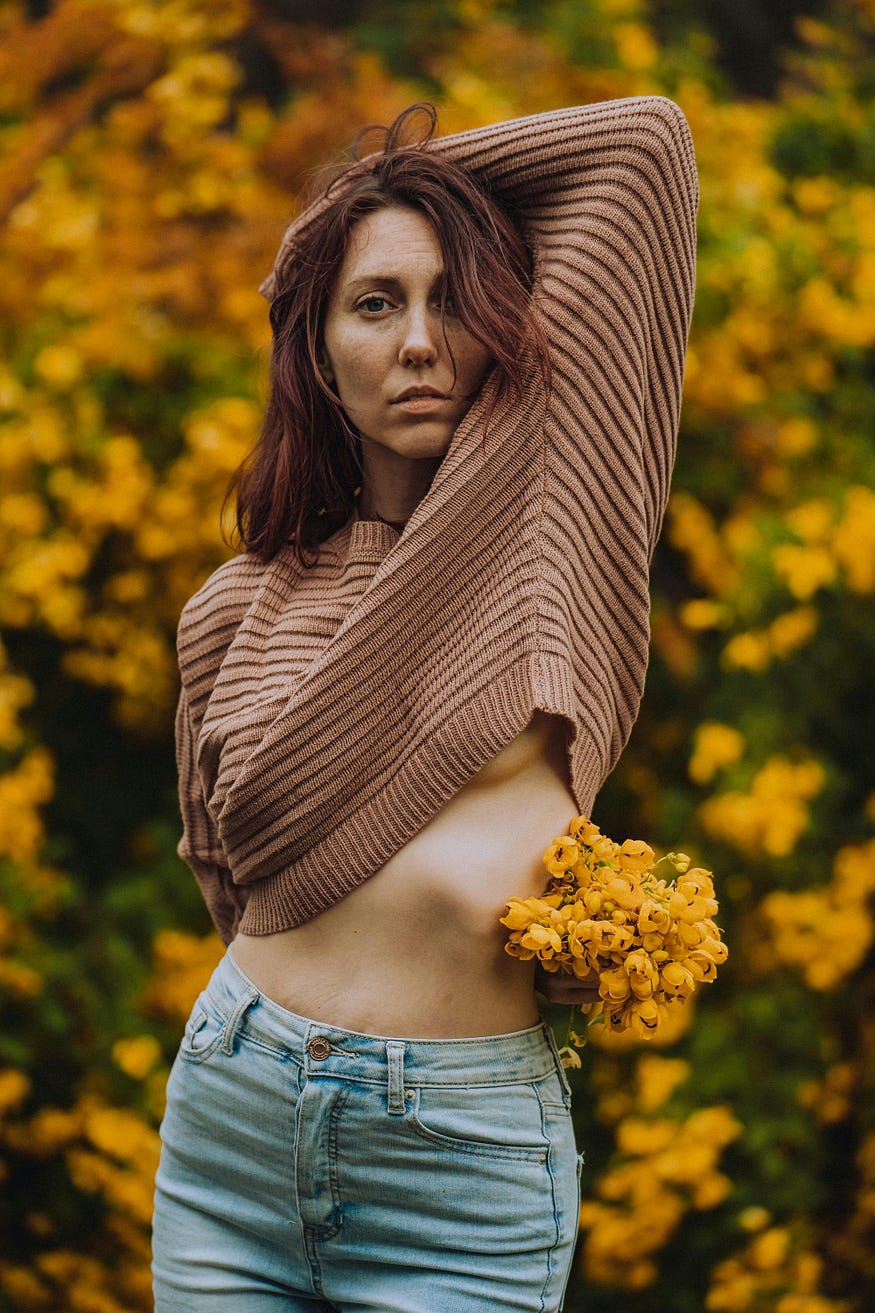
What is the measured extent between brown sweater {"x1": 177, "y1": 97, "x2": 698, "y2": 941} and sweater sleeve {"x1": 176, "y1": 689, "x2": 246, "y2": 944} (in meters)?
0.21

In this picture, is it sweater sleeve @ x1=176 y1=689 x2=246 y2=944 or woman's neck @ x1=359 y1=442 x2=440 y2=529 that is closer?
woman's neck @ x1=359 y1=442 x2=440 y2=529

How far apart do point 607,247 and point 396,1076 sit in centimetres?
97

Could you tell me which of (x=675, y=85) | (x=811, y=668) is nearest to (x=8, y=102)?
(x=675, y=85)

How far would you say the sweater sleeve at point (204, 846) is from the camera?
79.6 inches

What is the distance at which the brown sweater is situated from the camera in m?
1.66

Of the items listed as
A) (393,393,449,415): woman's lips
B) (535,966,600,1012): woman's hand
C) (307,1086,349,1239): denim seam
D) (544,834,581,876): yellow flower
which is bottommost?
(307,1086,349,1239): denim seam

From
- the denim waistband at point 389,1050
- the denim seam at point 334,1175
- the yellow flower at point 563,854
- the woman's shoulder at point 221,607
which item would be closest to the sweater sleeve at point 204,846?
the woman's shoulder at point 221,607

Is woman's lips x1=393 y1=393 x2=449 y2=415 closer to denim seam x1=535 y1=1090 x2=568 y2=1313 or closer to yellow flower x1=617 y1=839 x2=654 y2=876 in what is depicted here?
yellow flower x1=617 y1=839 x2=654 y2=876

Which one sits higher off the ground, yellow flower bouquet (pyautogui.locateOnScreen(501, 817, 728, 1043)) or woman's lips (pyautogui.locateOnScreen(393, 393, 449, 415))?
woman's lips (pyautogui.locateOnScreen(393, 393, 449, 415))

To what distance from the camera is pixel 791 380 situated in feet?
11.7

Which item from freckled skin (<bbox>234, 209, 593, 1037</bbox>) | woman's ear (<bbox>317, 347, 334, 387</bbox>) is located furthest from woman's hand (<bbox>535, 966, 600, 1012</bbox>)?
woman's ear (<bbox>317, 347, 334, 387</bbox>)

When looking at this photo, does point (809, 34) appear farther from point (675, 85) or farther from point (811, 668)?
point (811, 668)

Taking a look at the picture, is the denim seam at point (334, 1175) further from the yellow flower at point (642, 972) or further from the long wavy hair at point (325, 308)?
the long wavy hair at point (325, 308)

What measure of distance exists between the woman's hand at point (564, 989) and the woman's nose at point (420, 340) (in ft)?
2.38
